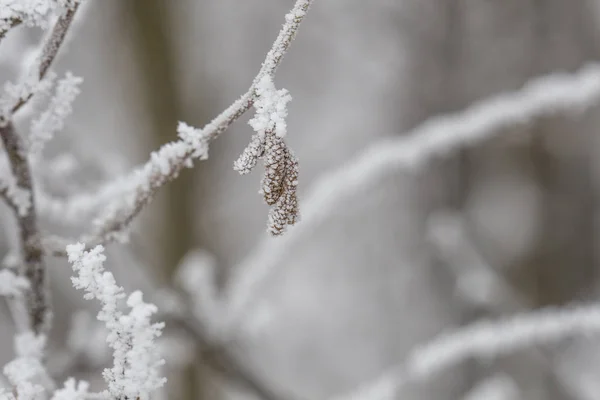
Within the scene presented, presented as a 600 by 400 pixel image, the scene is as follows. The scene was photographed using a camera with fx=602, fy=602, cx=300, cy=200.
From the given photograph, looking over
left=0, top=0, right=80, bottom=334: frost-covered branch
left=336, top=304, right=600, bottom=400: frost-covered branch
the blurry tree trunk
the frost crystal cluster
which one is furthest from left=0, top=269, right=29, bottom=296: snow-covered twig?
the blurry tree trunk

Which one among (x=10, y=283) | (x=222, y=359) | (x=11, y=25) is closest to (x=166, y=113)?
(x=222, y=359)

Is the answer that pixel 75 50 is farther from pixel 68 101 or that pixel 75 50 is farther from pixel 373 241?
pixel 68 101

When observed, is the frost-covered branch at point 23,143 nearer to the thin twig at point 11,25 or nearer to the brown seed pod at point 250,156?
the thin twig at point 11,25

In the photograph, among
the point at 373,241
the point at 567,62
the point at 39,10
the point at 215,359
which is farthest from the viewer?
the point at 373,241

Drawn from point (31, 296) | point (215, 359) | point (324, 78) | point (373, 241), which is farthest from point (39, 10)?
point (373, 241)

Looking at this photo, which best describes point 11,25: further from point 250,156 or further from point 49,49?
point 250,156

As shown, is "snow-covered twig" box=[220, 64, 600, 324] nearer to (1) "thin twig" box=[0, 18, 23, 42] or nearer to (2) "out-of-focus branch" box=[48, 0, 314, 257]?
(2) "out-of-focus branch" box=[48, 0, 314, 257]
